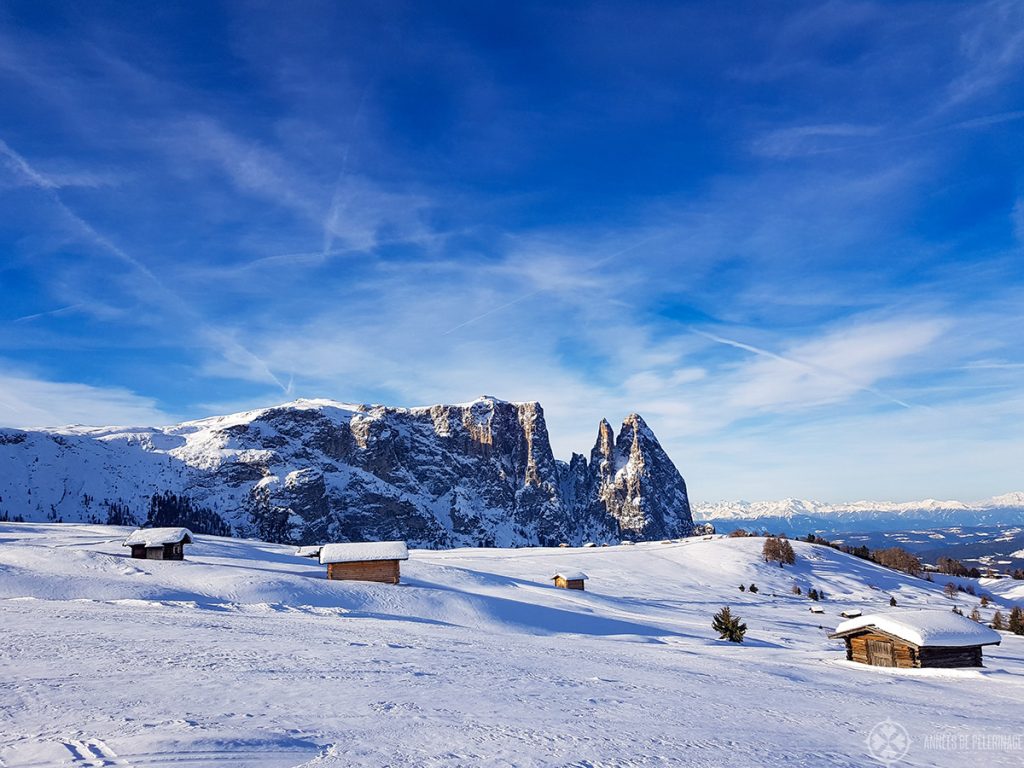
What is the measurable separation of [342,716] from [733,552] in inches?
3567

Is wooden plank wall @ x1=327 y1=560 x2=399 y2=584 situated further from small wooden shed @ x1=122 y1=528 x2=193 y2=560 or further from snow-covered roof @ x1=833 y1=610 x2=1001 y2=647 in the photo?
snow-covered roof @ x1=833 y1=610 x2=1001 y2=647

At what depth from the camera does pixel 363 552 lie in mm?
43000

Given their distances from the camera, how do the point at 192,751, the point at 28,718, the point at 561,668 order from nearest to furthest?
the point at 192,751, the point at 28,718, the point at 561,668

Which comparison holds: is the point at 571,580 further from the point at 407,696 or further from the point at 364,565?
the point at 407,696

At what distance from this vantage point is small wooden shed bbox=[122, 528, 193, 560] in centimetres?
4372

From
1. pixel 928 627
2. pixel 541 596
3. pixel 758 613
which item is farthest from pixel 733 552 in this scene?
pixel 928 627

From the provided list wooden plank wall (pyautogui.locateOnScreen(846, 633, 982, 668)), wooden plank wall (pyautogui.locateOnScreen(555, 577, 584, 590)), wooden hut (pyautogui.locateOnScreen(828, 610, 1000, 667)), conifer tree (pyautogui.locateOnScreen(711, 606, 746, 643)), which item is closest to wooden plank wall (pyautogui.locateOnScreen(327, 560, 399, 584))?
wooden plank wall (pyautogui.locateOnScreen(555, 577, 584, 590))

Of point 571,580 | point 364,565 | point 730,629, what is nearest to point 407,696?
point 730,629

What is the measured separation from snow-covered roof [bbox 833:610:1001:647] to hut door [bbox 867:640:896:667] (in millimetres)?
914

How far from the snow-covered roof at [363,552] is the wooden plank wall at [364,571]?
448mm

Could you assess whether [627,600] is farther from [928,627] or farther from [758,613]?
[928,627]

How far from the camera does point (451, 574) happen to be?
52.1m

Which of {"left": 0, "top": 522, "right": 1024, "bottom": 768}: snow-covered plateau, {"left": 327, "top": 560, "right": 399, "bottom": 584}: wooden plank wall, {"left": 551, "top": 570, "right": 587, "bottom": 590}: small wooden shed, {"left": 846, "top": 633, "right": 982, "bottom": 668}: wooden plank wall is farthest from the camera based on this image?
{"left": 551, "top": 570, "right": 587, "bottom": 590}: small wooden shed

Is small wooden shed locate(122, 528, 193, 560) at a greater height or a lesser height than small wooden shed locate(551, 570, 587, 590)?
greater
